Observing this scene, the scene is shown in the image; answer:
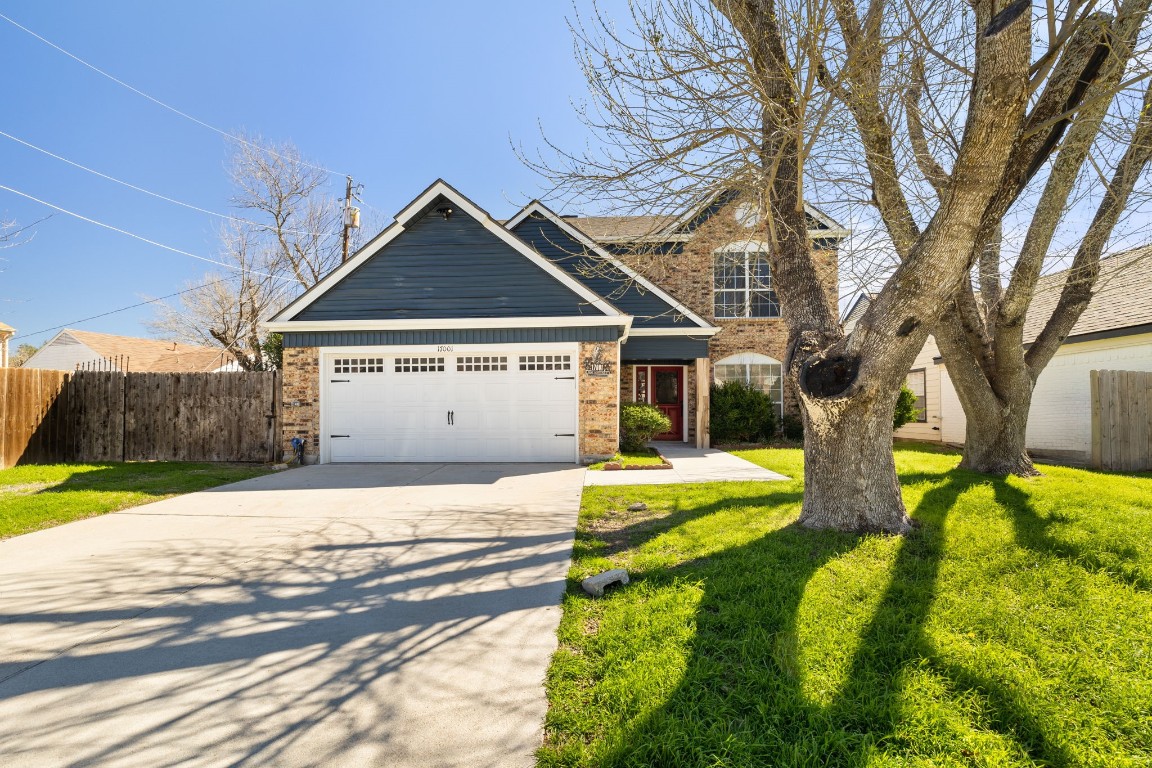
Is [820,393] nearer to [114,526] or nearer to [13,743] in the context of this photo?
[13,743]

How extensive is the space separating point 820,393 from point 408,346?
28.5 ft

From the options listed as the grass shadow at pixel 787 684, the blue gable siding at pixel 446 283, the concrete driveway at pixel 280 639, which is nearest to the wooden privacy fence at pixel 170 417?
the blue gable siding at pixel 446 283

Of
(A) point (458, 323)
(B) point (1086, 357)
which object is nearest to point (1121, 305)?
Answer: (B) point (1086, 357)

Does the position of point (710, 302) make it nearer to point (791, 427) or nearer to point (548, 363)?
point (791, 427)

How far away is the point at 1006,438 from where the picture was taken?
809 centimetres

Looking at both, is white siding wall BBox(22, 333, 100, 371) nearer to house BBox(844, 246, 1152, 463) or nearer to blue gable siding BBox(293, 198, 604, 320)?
blue gable siding BBox(293, 198, 604, 320)

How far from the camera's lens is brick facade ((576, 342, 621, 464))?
11.2m

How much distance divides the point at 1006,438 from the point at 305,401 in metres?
12.8

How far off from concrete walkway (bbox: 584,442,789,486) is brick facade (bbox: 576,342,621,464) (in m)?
1.28

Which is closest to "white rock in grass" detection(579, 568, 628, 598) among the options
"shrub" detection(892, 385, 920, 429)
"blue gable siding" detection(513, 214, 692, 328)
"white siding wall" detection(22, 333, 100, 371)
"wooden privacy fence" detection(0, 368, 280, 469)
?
"blue gable siding" detection(513, 214, 692, 328)

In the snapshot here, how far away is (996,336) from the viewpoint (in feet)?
25.6

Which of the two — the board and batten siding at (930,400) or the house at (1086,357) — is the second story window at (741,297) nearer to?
the house at (1086,357)

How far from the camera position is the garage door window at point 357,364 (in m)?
11.7

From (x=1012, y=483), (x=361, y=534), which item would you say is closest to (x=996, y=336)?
(x=1012, y=483)
